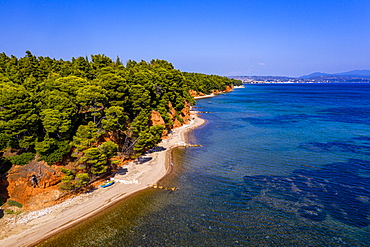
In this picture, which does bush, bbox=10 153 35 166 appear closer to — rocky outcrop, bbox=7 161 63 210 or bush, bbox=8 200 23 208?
rocky outcrop, bbox=7 161 63 210

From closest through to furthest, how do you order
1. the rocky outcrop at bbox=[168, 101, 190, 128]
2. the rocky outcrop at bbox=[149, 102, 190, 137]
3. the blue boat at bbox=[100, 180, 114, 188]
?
the blue boat at bbox=[100, 180, 114, 188] → the rocky outcrop at bbox=[149, 102, 190, 137] → the rocky outcrop at bbox=[168, 101, 190, 128]

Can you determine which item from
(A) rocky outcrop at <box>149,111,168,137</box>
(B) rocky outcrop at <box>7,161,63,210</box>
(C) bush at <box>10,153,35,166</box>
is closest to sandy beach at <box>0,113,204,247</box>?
(B) rocky outcrop at <box>7,161,63,210</box>

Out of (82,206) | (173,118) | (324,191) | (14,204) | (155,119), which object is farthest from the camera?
(173,118)

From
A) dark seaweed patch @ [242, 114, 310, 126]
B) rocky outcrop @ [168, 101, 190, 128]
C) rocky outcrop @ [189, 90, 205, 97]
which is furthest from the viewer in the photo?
rocky outcrop @ [189, 90, 205, 97]

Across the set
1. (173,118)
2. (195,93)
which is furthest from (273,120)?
(195,93)

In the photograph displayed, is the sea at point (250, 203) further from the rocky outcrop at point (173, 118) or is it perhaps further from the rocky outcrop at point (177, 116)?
the rocky outcrop at point (177, 116)

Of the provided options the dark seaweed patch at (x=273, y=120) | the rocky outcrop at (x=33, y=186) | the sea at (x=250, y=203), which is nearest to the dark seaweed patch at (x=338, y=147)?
the sea at (x=250, y=203)

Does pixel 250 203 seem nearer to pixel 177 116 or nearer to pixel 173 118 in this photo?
pixel 173 118
